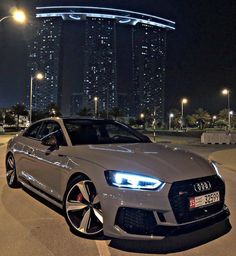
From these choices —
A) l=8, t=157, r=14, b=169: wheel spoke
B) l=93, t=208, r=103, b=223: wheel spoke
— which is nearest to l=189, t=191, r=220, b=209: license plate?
l=93, t=208, r=103, b=223: wheel spoke

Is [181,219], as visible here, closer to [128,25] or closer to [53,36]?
[53,36]

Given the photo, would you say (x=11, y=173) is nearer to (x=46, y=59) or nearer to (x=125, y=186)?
(x=125, y=186)

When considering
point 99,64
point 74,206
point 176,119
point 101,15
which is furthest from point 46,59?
point 74,206

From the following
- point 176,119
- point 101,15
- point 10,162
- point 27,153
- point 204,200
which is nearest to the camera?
point 204,200

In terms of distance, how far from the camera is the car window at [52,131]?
5.00 metres

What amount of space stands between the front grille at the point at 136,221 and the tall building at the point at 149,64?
10199 centimetres

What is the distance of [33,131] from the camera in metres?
6.51

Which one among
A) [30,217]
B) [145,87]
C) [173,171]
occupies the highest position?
[145,87]

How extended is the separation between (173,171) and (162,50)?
105870 millimetres

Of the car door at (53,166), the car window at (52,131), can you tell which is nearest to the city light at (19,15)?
the car window at (52,131)

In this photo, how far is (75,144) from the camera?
478 centimetres

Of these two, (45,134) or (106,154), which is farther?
(45,134)

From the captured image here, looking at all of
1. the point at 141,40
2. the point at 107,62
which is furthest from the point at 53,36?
the point at 141,40

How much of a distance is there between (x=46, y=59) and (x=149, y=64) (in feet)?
116
